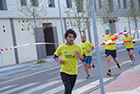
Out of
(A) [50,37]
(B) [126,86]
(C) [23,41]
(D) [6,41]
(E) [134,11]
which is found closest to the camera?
(B) [126,86]

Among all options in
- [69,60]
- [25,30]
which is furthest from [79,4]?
[69,60]

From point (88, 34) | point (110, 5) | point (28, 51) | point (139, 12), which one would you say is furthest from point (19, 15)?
point (139, 12)

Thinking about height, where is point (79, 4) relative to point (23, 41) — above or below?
above

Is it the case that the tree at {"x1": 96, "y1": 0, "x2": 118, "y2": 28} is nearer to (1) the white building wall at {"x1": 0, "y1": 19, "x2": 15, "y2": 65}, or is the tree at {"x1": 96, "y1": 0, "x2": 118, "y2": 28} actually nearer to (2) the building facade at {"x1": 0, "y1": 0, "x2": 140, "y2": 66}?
(2) the building facade at {"x1": 0, "y1": 0, "x2": 140, "y2": 66}

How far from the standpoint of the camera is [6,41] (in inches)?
853

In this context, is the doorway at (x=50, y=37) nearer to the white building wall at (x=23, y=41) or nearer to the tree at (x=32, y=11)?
the white building wall at (x=23, y=41)

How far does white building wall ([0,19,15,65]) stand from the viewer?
21391mm

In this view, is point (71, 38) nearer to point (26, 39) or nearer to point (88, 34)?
point (26, 39)

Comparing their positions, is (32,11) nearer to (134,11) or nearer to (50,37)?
(50,37)

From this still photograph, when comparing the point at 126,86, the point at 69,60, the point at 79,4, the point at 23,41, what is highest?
the point at 79,4

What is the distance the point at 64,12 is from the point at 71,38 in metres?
21.6

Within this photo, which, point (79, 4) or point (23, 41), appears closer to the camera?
point (23, 41)

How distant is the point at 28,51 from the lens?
78.0ft

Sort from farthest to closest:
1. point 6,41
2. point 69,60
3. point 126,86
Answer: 1. point 6,41
2. point 126,86
3. point 69,60
